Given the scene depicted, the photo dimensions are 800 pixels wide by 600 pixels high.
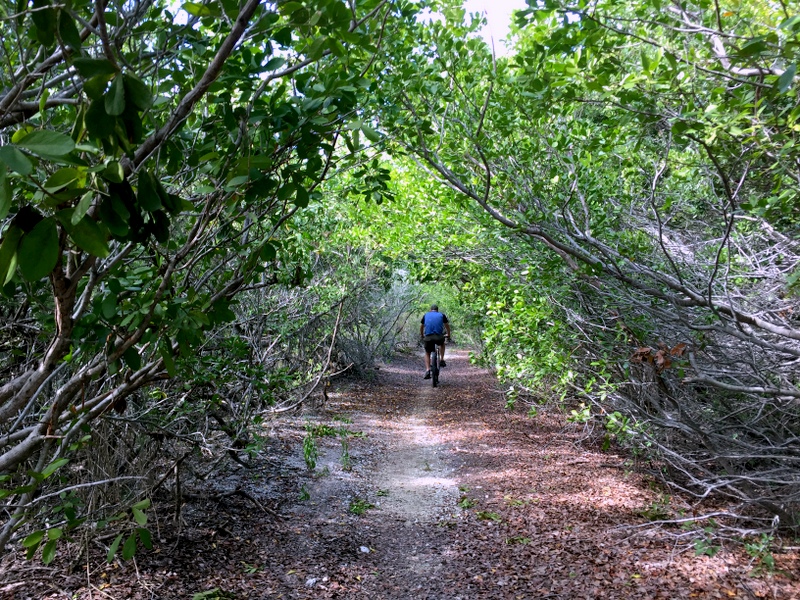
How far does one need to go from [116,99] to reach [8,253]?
373mm

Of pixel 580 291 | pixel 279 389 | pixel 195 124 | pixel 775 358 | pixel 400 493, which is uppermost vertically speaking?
pixel 195 124

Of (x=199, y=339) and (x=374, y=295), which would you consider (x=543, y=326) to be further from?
(x=374, y=295)

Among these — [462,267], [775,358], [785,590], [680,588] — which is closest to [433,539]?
[680,588]

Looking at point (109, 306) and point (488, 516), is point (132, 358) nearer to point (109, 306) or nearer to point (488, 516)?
point (109, 306)

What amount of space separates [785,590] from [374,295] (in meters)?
12.0

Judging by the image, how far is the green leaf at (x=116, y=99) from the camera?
117 centimetres

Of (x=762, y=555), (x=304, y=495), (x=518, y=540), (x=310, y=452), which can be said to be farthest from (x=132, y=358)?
(x=310, y=452)

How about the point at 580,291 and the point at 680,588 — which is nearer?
the point at 680,588

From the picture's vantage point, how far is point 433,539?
5.34 meters

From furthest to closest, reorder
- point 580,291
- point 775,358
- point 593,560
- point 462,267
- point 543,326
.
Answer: point 462,267, point 543,326, point 580,291, point 593,560, point 775,358

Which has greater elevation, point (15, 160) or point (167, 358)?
point (15, 160)

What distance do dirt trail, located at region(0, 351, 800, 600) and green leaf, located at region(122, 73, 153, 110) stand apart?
3.75 m

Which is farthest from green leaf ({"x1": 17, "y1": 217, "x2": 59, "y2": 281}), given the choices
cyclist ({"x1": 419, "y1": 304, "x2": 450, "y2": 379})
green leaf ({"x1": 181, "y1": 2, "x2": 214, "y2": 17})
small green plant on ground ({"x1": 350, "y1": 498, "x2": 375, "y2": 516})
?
cyclist ({"x1": 419, "y1": 304, "x2": 450, "y2": 379})

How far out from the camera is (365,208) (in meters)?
9.45
